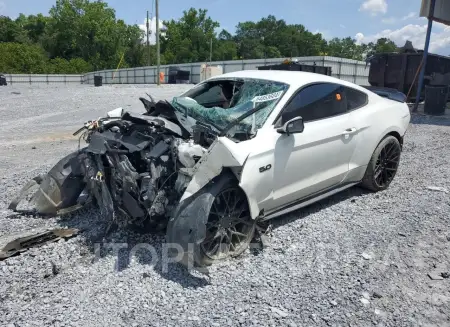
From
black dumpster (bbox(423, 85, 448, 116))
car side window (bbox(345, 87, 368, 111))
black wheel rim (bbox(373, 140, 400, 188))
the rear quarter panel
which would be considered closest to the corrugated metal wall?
black dumpster (bbox(423, 85, 448, 116))

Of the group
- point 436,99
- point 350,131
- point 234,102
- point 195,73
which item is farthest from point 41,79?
point 350,131

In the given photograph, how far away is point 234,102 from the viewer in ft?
14.9

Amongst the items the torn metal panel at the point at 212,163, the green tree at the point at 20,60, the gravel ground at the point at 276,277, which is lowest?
the gravel ground at the point at 276,277

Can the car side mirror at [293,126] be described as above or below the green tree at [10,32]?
below

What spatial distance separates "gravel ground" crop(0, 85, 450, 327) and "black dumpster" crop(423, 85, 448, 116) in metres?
8.97

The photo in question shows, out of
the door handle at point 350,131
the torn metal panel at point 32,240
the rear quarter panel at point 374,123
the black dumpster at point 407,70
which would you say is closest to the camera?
the torn metal panel at point 32,240

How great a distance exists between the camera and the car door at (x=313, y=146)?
383 cm

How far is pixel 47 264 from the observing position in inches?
136

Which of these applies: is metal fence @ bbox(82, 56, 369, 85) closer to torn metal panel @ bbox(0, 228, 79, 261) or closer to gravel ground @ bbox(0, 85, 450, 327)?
gravel ground @ bbox(0, 85, 450, 327)

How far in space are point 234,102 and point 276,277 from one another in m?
2.08

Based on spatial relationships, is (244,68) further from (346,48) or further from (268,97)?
(346,48)

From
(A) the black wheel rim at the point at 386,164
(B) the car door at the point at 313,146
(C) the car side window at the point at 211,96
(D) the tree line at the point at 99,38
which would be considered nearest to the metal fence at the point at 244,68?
(D) the tree line at the point at 99,38

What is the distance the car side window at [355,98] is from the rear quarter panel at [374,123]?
61 millimetres

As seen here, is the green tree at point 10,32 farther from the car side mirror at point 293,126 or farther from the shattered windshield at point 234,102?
the car side mirror at point 293,126
